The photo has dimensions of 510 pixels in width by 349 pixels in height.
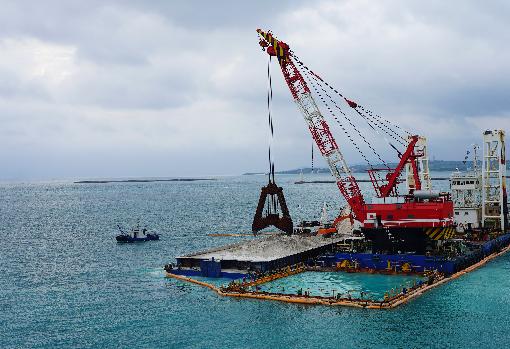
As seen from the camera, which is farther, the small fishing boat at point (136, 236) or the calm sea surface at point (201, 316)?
the small fishing boat at point (136, 236)

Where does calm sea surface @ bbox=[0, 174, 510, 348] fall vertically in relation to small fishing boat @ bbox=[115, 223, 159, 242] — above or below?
below

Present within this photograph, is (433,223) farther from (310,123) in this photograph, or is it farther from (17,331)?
(17,331)

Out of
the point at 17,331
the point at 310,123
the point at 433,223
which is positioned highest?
the point at 310,123

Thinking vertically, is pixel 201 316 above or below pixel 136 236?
below

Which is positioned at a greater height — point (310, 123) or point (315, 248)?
point (310, 123)

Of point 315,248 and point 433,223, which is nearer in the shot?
point 433,223

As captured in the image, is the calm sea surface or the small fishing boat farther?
the small fishing boat

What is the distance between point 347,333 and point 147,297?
65.4 ft

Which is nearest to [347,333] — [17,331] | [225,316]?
[225,316]

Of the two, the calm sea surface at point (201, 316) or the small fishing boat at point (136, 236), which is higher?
the small fishing boat at point (136, 236)

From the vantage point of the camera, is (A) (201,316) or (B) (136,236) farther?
(B) (136,236)

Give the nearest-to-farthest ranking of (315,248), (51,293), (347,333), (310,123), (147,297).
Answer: (347,333) → (147,297) → (51,293) → (315,248) → (310,123)

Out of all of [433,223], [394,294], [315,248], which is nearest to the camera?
[394,294]

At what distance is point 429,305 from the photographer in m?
45.3
